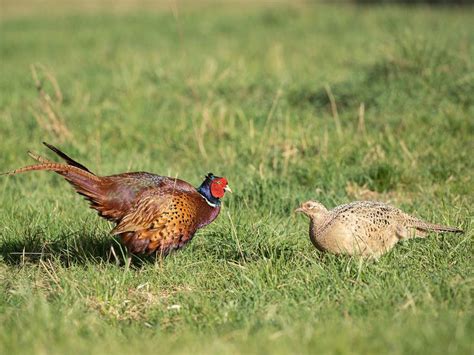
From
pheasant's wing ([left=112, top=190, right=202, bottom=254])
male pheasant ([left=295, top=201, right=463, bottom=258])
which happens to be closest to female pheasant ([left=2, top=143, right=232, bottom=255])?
pheasant's wing ([left=112, top=190, right=202, bottom=254])

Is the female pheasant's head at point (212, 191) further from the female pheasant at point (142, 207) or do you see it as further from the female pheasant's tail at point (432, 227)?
the female pheasant's tail at point (432, 227)

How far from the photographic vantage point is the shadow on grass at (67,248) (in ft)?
16.6

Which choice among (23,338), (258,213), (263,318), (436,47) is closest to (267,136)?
(258,213)

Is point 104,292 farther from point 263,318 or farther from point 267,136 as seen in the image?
point 267,136

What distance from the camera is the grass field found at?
3.83 meters

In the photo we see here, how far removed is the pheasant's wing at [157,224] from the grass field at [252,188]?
158 millimetres

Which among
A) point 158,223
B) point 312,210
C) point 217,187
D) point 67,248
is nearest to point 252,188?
point 217,187

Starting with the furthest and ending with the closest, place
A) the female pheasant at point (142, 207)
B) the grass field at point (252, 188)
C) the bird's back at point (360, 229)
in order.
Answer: the female pheasant at point (142, 207)
the bird's back at point (360, 229)
the grass field at point (252, 188)

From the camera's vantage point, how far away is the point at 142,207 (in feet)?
16.2

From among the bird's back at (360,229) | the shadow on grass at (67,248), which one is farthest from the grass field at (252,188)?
the bird's back at (360,229)

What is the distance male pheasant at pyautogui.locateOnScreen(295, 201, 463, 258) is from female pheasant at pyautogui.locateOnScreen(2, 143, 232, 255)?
0.77 meters

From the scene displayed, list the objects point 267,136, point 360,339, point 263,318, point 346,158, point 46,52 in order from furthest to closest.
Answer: point 46,52
point 267,136
point 346,158
point 263,318
point 360,339

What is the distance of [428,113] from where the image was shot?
786 centimetres

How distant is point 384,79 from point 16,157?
4222 millimetres
